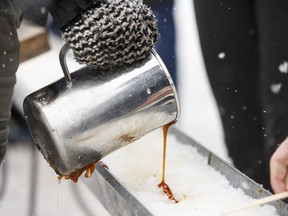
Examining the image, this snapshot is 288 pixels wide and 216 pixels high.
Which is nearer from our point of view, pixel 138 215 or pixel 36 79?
pixel 138 215

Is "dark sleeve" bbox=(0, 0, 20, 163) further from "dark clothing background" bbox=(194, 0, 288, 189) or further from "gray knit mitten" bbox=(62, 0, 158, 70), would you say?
"dark clothing background" bbox=(194, 0, 288, 189)

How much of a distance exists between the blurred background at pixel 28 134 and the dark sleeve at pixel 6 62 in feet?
1.34

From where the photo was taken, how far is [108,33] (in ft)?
3.15

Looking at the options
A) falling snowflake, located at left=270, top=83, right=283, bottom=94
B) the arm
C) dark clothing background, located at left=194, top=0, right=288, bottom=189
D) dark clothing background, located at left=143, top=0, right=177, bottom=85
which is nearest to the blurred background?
dark clothing background, located at left=143, top=0, right=177, bottom=85

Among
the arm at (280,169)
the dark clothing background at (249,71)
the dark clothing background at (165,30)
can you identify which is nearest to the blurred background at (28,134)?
the dark clothing background at (165,30)

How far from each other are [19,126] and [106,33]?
148cm

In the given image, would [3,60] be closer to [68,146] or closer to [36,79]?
[68,146]

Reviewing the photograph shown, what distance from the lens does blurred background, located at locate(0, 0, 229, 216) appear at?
5.84 feet

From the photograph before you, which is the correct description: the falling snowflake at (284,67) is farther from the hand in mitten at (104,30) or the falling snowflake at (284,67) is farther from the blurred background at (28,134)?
the hand in mitten at (104,30)

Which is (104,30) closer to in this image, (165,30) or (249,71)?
(249,71)

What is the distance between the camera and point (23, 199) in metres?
1.86

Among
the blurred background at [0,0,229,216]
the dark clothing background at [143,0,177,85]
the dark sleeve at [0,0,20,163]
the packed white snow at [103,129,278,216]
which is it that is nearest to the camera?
the packed white snow at [103,129,278,216]

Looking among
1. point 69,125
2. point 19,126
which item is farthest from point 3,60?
point 19,126

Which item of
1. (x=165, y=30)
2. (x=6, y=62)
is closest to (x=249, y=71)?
(x=165, y=30)
